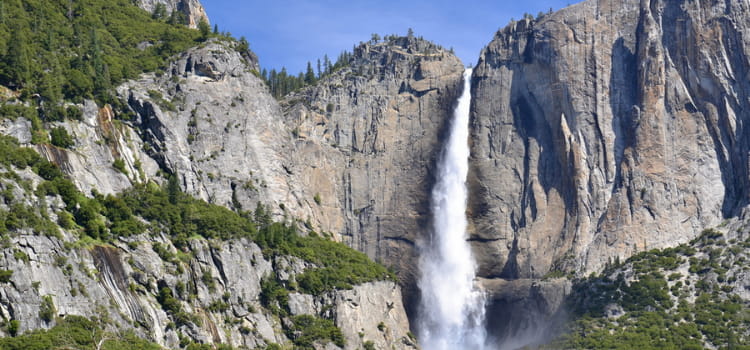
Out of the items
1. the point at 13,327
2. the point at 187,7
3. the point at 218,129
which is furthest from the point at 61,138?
the point at 187,7

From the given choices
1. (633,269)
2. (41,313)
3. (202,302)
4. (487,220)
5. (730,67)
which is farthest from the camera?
(487,220)

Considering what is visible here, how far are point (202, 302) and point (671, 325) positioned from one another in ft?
140

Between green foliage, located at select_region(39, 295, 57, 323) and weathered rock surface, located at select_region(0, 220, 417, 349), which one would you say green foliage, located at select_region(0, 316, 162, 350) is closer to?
green foliage, located at select_region(39, 295, 57, 323)

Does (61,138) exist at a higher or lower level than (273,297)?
higher

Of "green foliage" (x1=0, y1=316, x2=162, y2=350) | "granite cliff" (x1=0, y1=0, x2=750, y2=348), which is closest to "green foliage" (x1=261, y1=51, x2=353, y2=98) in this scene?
"granite cliff" (x1=0, y1=0, x2=750, y2=348)

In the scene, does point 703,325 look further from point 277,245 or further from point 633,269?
point 277,245

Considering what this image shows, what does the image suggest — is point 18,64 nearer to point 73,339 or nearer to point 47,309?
point 47,309

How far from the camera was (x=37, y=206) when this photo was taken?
283ft

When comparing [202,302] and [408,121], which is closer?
[202,302]

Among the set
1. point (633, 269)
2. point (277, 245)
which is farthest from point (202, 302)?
point (633, 269)

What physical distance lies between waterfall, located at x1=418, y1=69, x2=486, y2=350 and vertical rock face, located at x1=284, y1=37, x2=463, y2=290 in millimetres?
1612

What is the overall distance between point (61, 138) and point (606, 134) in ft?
188

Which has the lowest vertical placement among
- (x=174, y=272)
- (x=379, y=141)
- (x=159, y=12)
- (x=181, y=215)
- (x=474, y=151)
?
(x=174, y=272)

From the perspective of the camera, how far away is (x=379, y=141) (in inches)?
5167
